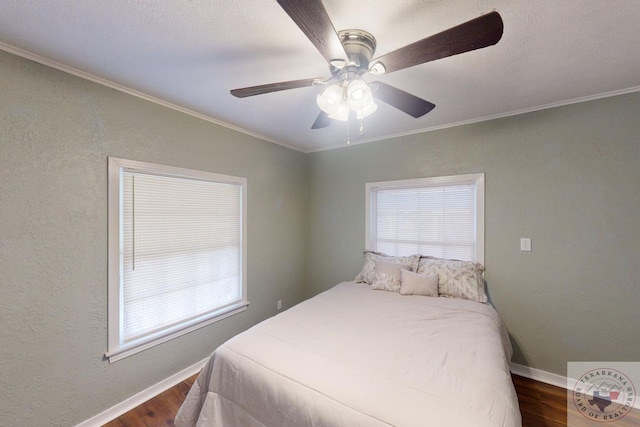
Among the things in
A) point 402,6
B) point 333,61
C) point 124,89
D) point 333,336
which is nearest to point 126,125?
point 124,89

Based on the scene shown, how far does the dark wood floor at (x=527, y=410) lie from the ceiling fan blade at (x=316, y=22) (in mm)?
2551

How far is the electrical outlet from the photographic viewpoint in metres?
2.33

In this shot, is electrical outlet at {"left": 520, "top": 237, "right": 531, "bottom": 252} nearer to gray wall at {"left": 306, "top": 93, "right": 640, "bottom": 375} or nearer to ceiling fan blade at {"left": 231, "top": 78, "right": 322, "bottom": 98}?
gray wall at {"left": 306, "top": 93, "right": 640, "bottom": 375}

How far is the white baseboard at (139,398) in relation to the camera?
181cm

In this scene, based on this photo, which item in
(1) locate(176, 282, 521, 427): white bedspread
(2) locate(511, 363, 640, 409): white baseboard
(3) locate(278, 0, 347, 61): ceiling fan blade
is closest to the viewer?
(3) locate(278, 0, 347, 61): ceiling fan blade

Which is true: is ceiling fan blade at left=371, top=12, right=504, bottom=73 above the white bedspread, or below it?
above

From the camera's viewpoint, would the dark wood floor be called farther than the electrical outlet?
No

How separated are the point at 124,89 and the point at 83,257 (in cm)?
126

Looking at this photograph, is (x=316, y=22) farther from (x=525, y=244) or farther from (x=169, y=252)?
(x=525, y=244)

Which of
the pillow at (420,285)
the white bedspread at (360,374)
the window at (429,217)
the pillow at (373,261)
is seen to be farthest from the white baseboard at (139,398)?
the window at (429,217)

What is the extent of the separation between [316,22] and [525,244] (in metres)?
2.55

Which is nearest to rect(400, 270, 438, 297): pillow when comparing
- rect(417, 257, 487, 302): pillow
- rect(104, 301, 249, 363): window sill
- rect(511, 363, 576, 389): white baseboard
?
rect(417, 257, 487, 302): pillow
